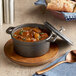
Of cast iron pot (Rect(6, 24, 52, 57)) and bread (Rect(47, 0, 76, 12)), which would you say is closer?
cast iron pot (Rect(6, 24, 52, 57))

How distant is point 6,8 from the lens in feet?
5.01

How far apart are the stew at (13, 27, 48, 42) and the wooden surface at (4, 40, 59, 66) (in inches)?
3.6

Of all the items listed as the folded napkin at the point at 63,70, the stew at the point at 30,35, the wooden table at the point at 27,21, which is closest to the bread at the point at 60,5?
the wooden table at the point at 27,21

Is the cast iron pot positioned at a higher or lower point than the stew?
lower

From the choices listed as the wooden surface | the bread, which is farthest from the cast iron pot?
the bread

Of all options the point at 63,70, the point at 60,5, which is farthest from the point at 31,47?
the point at 60,5

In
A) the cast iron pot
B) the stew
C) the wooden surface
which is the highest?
the stew

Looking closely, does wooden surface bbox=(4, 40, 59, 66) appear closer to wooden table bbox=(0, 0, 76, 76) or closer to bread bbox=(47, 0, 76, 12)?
wooden table bbox=(0, 0, 76, 76)

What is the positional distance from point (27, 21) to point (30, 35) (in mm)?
429

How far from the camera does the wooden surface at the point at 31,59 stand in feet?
3.68

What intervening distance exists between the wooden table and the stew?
0.13 meters

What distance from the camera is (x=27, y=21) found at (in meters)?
1.58

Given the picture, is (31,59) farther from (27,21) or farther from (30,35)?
(27,21)

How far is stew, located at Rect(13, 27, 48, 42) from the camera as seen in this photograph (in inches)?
44.8
